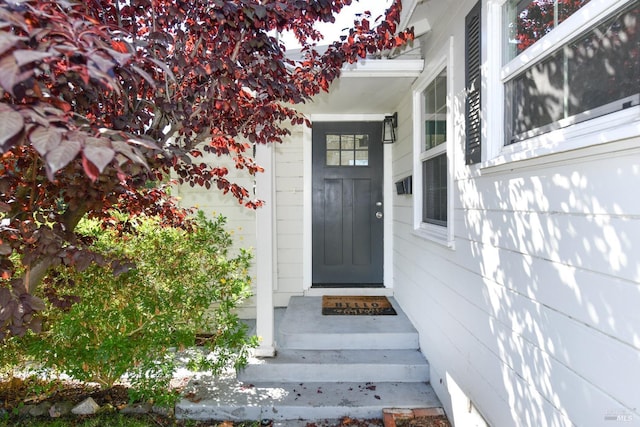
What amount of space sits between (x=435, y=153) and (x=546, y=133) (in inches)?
57.7

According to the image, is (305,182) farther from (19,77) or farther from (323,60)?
(19,77)

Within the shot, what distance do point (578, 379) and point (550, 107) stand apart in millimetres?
1113

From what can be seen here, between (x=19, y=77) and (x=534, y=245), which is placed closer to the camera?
(x=19, y=77)

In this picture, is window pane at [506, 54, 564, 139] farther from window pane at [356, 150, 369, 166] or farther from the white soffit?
window pane at [356, 150, 369, 166]

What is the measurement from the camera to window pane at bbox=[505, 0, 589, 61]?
4.81ft

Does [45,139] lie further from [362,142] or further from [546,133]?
[362,142]

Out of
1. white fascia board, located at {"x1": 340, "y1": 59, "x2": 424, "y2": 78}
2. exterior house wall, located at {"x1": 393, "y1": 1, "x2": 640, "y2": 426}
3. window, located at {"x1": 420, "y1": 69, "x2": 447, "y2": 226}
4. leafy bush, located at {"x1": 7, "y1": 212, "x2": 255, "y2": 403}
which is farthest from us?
white fascia board, located at {"x1": 340, "y1": 59, "x2": 424, "y2": 78}

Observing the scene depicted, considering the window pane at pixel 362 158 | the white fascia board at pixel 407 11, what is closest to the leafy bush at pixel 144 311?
the window pane at pixel 362 158

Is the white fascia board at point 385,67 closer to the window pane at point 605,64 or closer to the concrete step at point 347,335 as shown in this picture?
the window pane at point 605,64

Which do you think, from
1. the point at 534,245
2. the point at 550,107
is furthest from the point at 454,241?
the point at 550,107

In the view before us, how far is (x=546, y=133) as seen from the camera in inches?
62.0

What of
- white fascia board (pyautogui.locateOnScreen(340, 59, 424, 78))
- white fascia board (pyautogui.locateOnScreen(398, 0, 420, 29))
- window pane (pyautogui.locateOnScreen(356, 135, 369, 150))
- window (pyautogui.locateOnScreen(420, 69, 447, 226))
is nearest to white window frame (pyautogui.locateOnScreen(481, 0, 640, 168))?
white fascia board (pyautogui.locateOnScreen(398, 0, 420, 29))

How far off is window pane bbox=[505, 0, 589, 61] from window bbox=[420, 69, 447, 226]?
952mm

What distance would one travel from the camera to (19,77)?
0.66 m
